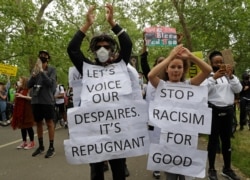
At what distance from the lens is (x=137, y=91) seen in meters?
3.89

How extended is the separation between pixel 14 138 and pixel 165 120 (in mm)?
7614

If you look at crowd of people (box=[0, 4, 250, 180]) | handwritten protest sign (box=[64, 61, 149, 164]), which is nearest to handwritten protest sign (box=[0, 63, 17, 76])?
crowd of people (box=[0, 4, 250, 180])

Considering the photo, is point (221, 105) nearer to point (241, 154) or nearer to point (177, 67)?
point (177, 67)

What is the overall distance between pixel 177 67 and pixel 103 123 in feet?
3.04

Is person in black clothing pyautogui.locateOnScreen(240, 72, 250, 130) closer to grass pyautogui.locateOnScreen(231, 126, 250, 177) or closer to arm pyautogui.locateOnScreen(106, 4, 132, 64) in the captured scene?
grass pyautogui.locateOnScreen(231, 126, 250, 177)

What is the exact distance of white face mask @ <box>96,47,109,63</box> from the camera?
12.2 ft

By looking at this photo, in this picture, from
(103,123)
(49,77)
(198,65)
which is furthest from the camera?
(49,77)

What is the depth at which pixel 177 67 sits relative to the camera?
3.88 m

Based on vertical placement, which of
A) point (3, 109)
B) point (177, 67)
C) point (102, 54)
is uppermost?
point (102, 54)

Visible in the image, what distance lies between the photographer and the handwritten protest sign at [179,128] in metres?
3.77

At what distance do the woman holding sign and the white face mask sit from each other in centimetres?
48

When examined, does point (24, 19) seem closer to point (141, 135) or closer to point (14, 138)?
point (14, 138)

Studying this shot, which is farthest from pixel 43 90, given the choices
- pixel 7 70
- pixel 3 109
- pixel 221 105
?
pixel 3 109

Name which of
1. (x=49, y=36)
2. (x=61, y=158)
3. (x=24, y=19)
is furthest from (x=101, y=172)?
(x=49, y=36)
